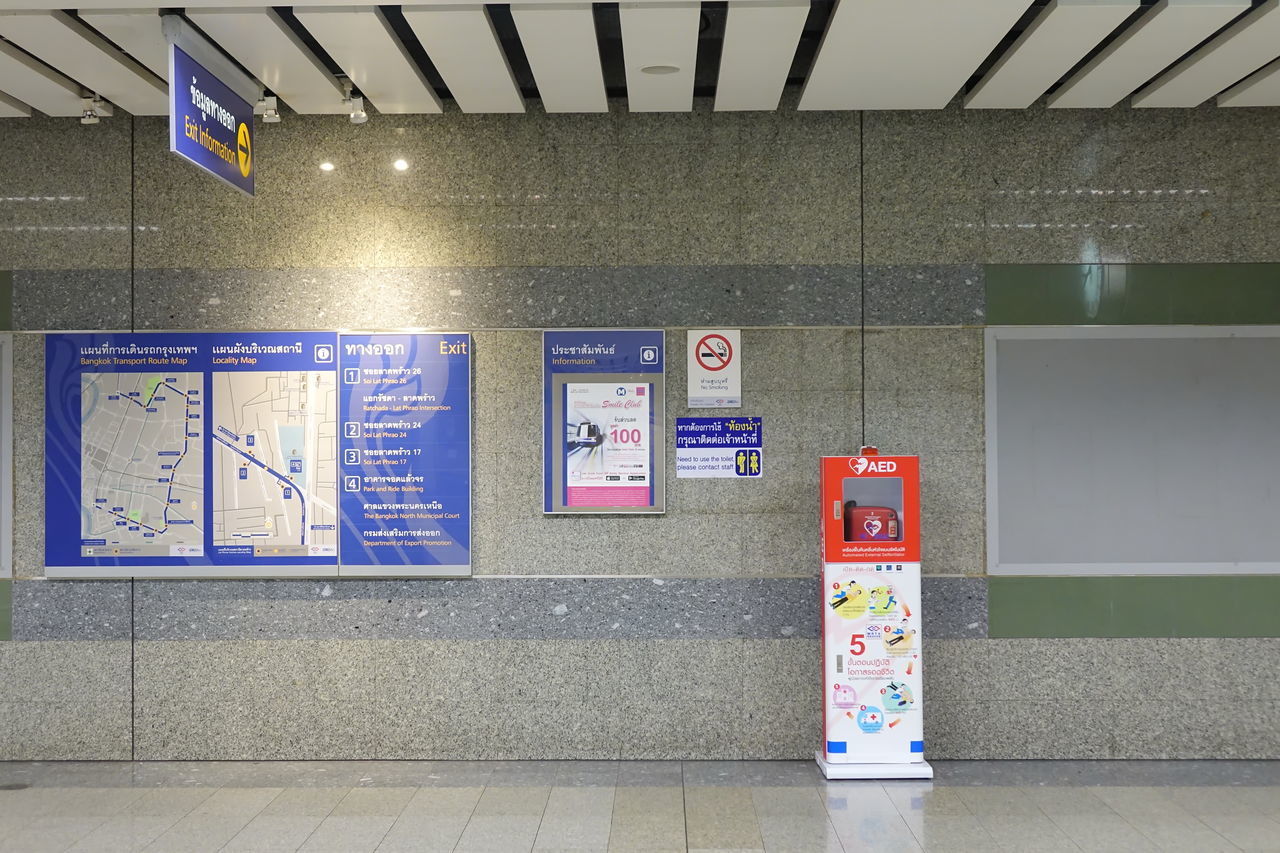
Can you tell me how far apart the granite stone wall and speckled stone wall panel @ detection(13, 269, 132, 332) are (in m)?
0.02

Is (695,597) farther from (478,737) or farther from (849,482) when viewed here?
(478,737)

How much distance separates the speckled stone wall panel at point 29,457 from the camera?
17.8 feet

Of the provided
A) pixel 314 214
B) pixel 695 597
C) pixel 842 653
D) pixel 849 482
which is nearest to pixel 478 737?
pixel 695 597

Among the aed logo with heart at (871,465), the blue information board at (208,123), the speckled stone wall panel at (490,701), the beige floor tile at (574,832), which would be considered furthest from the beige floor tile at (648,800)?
the blue information board at (208,123)

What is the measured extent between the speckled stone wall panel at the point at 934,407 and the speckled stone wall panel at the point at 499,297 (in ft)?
1.12

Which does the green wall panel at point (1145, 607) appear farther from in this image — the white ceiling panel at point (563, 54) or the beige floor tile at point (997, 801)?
the white ceiling panel at point (563, 54)

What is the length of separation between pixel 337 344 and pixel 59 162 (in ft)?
5.78

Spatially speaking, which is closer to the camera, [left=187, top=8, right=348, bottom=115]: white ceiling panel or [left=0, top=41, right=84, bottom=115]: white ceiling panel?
[left=187, top=8, right=348, bottom=115]: white ceiling panel

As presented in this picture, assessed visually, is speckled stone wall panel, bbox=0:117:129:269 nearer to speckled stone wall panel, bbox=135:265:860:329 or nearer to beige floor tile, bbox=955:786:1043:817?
speckled stone wall panel, bbox=135:265:860:329

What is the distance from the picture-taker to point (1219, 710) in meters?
5.30

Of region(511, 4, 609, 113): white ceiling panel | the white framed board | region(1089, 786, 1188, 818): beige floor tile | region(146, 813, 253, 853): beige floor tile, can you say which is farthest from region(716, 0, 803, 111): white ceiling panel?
region(146, 813, 253, 853): beige floor tile

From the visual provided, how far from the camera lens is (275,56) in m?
4.43

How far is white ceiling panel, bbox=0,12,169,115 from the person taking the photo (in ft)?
13.3

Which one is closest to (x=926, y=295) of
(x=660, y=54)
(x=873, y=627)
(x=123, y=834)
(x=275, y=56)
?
(x=873, y=627)
